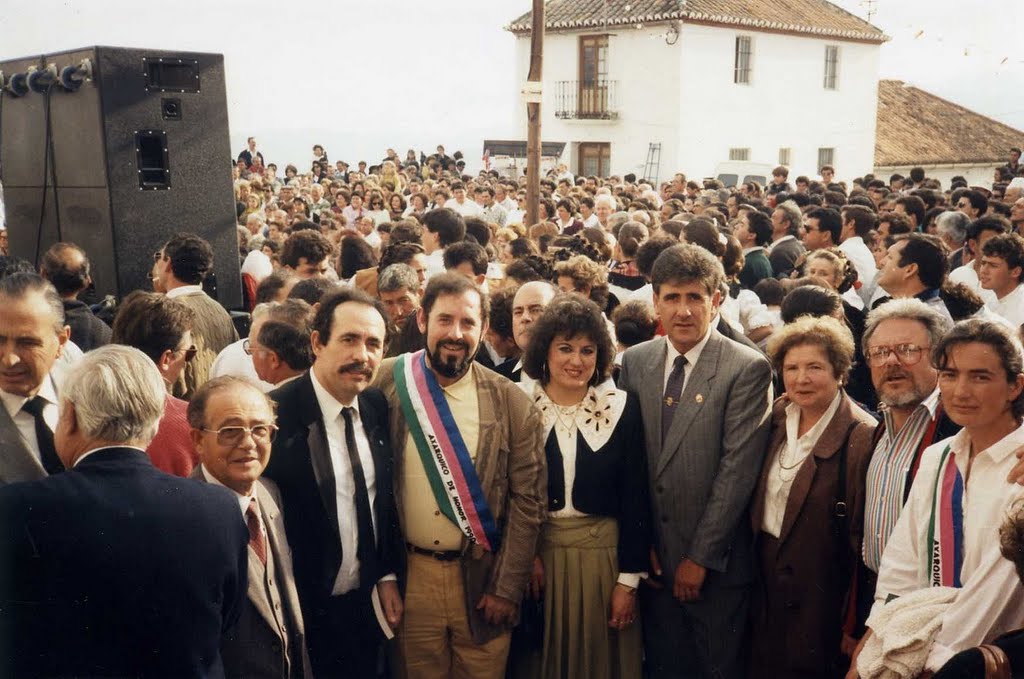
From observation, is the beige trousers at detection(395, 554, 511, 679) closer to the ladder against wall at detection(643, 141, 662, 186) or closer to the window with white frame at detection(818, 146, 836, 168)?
the ladder against wall at detection(643, 141, 662, 186)

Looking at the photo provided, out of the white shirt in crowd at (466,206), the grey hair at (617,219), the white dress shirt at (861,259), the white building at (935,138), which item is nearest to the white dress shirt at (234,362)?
the white dress shirt at (861,259)

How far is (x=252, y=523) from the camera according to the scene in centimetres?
284

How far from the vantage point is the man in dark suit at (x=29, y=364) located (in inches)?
119

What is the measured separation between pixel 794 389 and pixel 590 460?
0.83 meters

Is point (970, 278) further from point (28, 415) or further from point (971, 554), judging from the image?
point (28, 415)

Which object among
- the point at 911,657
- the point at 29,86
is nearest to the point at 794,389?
the point at 911,657

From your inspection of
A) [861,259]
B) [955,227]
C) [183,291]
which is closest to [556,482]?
[183,291]

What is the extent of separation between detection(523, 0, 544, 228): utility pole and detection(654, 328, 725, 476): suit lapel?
6243 mm

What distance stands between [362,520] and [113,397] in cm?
116

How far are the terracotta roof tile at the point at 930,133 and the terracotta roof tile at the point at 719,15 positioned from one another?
16.2ft

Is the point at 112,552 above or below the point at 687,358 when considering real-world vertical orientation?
below

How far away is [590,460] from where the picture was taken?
11.6ft

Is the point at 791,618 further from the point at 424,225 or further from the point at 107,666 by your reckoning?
the point at 424,225

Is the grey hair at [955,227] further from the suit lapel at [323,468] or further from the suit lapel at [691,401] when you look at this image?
the suit lapel at [323,468]
